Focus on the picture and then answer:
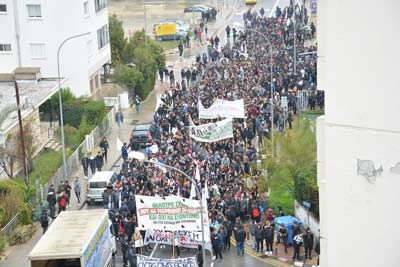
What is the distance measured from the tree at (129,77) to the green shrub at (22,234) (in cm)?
2025

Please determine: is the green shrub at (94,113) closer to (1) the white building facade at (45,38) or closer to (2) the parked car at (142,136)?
(2) the parked car at (142,136)

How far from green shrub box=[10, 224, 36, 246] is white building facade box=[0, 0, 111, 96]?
1923 cm

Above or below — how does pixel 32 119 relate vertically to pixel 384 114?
below

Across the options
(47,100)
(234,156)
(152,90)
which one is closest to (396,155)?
(234,156)

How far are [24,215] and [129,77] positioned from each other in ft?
67.4

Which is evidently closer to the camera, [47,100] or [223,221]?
[223,221]

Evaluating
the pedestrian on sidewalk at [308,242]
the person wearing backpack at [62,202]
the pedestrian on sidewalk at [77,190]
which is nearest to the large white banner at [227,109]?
the pedestrian on sidewalk at [77,190]

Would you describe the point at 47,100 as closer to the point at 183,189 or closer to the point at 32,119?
the point at 32,119

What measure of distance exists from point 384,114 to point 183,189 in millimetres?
23980

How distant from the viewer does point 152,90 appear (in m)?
54.9

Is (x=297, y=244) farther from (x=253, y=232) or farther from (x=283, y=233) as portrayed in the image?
(x=253, y=232)

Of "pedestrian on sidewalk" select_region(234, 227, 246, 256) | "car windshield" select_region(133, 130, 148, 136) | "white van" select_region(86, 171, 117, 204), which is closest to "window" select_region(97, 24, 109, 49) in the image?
"car windshield" select_region(133, 130, 148, 136)

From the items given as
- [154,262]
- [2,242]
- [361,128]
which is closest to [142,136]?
[2,242]

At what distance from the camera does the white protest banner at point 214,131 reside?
3441 centimetres
